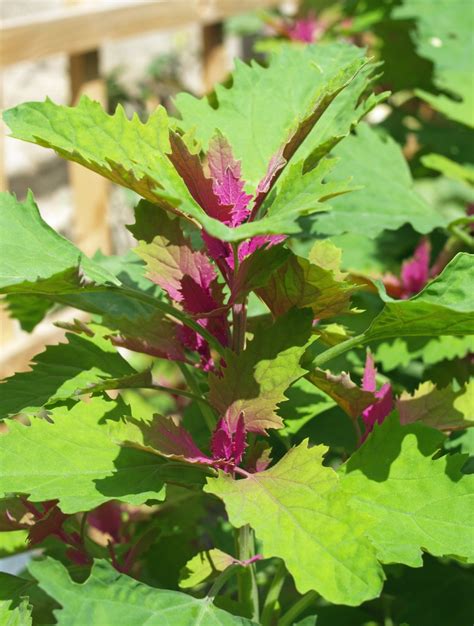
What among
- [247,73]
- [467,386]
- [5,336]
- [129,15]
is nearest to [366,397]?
[467,386]

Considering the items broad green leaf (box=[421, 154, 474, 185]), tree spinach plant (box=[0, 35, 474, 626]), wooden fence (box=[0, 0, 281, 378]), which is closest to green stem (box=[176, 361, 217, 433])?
tree spinach plant (box=[0, 35, 474, 626])

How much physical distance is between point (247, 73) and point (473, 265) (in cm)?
37

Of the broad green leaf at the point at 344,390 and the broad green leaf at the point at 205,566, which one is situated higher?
the broad green leaf at the point at 344,390

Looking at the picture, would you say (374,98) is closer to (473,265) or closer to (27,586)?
(473,265)

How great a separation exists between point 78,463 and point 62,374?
4.4 inches

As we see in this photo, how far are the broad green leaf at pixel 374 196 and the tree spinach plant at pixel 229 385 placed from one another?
19 centimetres

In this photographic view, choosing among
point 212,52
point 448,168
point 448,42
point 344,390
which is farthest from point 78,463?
point 212,52

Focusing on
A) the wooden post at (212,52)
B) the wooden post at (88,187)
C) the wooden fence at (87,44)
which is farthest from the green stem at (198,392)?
the wooden post at (212,52)

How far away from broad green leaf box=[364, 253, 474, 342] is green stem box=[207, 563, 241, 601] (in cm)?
23

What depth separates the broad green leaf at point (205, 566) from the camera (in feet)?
2.60

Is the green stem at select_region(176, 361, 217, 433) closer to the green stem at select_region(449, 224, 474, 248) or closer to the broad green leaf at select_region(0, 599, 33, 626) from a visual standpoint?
the broad green leaf at select_region(0, 599, 33, 626)

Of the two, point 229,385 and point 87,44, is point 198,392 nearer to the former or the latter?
point 229,385

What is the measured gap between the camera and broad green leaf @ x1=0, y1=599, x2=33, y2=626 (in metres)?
0.73

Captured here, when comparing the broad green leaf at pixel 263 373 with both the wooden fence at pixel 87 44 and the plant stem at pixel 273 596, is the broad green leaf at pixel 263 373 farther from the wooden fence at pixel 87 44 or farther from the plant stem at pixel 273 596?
the wooden fence at pixel 87 44
